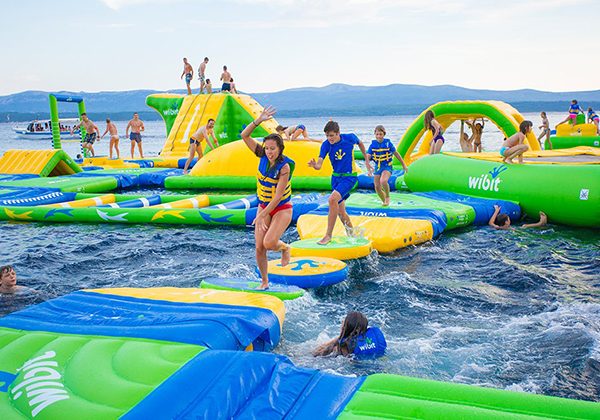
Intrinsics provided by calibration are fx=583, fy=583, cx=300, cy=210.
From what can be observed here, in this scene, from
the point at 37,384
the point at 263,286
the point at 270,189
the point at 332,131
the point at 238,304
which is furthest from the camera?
the point at 332,131

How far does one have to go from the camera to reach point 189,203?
1077 centimetres

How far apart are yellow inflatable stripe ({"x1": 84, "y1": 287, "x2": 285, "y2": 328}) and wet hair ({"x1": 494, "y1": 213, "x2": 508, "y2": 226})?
548 cm

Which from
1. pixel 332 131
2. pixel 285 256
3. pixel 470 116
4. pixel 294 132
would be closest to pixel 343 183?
pixel 332 131

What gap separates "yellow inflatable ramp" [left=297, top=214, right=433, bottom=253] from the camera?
7689 millimetres

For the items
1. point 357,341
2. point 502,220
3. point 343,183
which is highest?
point 343,183

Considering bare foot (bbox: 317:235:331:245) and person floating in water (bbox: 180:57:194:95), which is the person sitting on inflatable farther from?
person floating in water (bbox: 180:57:194:95)

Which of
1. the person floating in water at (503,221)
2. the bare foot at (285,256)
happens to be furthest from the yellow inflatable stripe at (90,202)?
the person floating in water at (503,221)

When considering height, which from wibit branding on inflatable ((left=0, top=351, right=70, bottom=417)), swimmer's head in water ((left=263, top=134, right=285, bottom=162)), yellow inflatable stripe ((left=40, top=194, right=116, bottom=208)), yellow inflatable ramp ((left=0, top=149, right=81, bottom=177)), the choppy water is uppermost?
swimmer's head in water ((left=263, top=134, right=285, bottom=162))

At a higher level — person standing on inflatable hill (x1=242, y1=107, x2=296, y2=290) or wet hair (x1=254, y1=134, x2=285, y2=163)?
wet hair (x1=254, y1=134, x2=285, y2=163)

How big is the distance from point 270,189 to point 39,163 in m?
10.9

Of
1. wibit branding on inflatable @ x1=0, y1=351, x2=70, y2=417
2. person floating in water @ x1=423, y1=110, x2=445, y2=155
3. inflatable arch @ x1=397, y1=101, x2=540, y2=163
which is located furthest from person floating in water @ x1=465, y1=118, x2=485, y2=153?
wibit branding on inflatable @ x1=0, y1=351, x2=70, y2=417

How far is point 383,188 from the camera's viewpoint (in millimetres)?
8875

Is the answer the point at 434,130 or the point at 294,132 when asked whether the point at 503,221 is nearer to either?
the point at 434,130

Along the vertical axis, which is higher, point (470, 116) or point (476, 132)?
point (470, 116)
